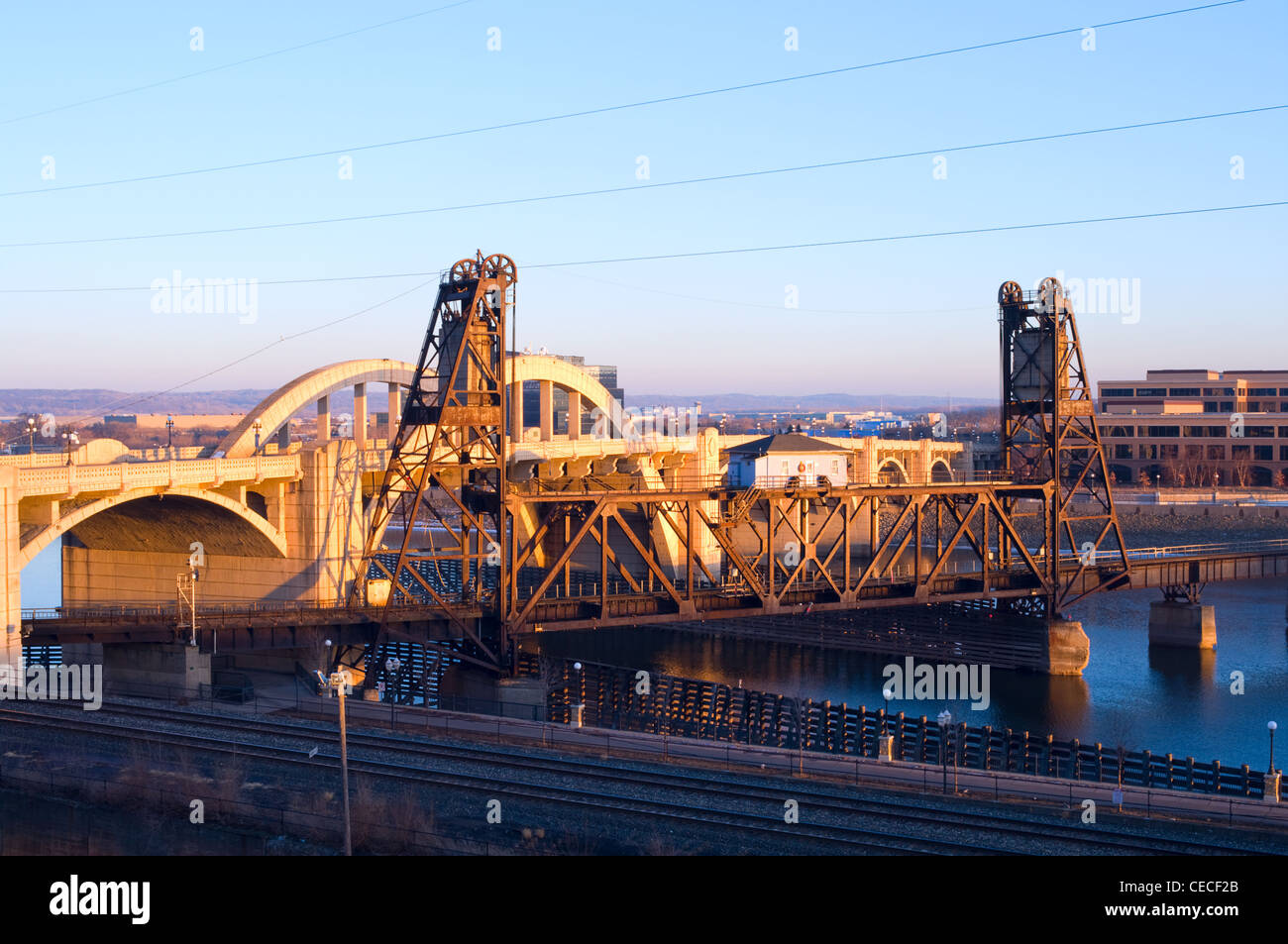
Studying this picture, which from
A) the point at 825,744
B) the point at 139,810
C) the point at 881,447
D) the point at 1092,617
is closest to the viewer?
the point at 139,810

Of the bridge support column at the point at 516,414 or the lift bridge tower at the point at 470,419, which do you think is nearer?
the lift bridge tower at the point at 470,419

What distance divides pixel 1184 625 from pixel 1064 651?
7620 mm

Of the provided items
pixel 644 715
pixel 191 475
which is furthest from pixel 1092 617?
pixel 191 475

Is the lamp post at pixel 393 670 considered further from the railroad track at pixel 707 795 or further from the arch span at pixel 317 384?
the railroad track at pixel 707 795

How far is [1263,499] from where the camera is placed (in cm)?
9688

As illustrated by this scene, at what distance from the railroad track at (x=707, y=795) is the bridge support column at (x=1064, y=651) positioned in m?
26.5

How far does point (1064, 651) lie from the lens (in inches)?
1967

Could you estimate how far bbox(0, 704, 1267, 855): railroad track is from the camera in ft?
71.9

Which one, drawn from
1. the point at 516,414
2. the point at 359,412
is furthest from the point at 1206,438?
the point at 359,412

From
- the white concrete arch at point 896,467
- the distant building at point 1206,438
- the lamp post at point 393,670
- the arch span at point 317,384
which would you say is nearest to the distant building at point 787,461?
the white concrete arch at point 896,467

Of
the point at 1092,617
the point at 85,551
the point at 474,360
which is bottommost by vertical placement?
the point at 1092,617

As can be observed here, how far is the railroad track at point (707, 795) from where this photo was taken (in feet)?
71.9
